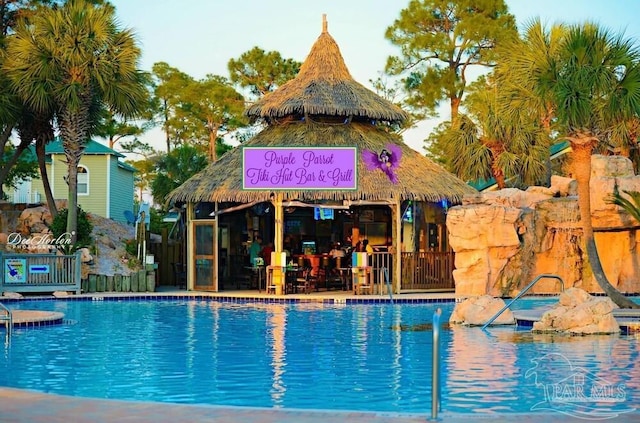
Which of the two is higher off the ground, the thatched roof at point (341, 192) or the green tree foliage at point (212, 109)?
the green tree foliage at point (212, 109)

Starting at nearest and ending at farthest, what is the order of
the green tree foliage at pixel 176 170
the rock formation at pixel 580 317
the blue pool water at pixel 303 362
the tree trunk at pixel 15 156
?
the blue pool water at pixel 303 362, the rock formation at pixel 580 317, the tree trunk at pixel 15 156, the green tree foliage at pixel 176 170

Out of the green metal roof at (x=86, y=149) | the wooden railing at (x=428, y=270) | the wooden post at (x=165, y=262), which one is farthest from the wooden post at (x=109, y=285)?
the green metal roof at (x=86, y=149)

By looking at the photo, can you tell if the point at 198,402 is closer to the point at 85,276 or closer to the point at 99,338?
the point at 99,338

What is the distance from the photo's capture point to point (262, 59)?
162 ft

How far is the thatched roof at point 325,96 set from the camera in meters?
27.0

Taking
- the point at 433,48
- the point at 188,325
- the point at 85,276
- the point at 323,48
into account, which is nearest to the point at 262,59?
the point at 433,48

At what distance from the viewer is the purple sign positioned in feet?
83.1

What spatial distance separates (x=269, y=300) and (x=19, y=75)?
384 inches

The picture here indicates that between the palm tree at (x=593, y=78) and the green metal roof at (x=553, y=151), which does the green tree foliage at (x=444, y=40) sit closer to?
the green metal roof at (x=553, y=151)

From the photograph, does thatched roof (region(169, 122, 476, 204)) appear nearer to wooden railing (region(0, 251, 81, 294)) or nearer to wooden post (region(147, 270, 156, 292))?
wooden post (region(147, 270, 156, 292))

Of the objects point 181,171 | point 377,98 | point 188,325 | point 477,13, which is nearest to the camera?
point 188,325

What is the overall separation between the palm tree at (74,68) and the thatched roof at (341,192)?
3245mm

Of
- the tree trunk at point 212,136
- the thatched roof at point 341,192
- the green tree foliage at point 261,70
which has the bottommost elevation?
the thatched roof at point 341,192

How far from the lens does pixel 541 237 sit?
25.4 m
